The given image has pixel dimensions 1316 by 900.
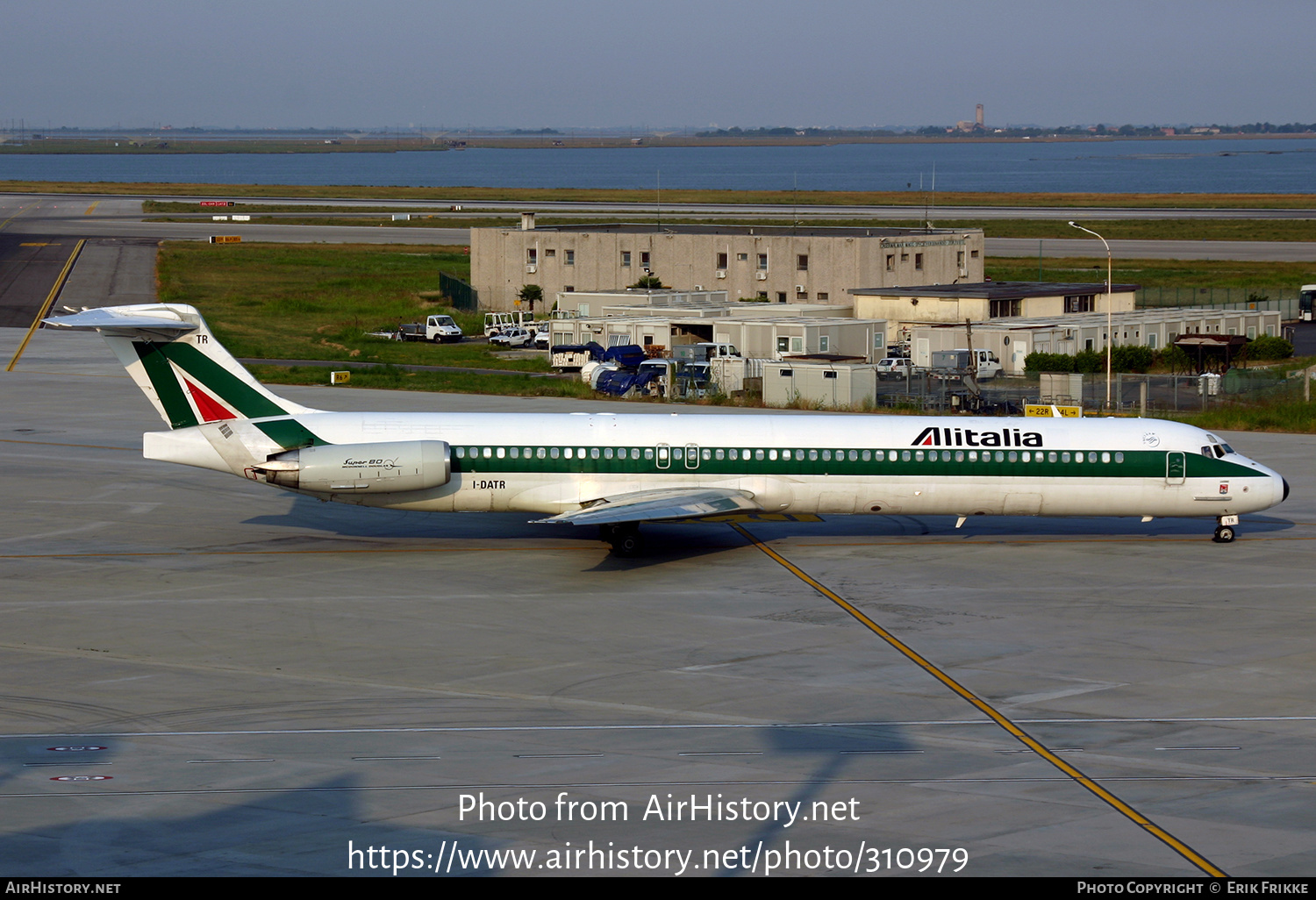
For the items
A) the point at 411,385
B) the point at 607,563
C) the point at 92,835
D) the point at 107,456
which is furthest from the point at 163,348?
the point at 411,385

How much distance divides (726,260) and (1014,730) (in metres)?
71.3

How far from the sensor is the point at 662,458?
33000 mm

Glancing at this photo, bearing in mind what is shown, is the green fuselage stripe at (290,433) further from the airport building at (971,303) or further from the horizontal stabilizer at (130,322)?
the airport building at (971,303)

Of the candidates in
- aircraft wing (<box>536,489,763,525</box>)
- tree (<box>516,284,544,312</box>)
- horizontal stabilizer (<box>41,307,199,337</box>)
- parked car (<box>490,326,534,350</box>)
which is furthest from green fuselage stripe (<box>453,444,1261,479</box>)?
tree (<box>516,284,544,312</box>)

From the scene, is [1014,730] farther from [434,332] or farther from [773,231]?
[773,231]

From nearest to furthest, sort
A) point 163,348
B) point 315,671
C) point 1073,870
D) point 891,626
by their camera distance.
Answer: point 1073,870 → point 315,671 → point 891,626 → point 163,348

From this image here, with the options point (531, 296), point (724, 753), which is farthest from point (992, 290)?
point (724, 753)

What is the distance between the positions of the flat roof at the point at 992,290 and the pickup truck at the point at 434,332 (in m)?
24.5

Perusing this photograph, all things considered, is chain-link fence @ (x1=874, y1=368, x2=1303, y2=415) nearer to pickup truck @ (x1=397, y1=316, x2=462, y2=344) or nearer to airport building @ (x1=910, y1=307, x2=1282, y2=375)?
airport building @ (x1=910, y1=307, x2=1282, y2=375)

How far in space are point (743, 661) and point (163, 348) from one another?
16.6 m

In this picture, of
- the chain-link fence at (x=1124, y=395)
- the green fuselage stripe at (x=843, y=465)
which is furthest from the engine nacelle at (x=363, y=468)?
the chain-link fence at (x=1124, y=395)

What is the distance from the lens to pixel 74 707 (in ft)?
71.2

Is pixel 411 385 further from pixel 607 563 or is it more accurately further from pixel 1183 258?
pixel 1183 258

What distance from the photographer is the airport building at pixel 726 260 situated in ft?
280
